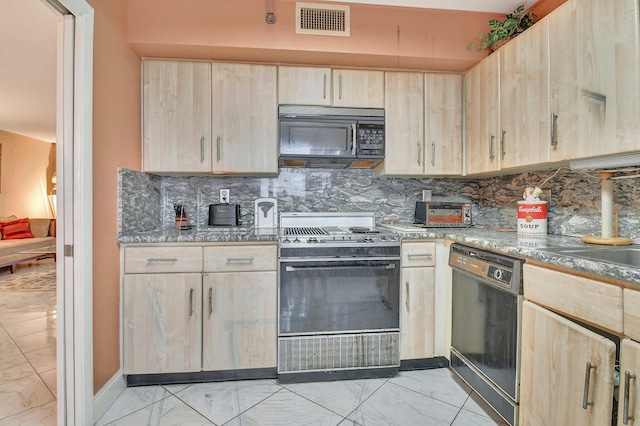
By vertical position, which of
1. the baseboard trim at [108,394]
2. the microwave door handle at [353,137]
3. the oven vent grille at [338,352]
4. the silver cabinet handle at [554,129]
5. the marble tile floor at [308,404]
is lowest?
the marble tile floor at [308,404]

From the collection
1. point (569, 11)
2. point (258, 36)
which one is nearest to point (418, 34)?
point (569, 11)

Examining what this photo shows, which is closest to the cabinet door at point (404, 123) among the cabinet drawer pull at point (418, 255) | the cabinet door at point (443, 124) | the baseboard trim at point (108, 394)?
the cabinet door at point (443, 124)

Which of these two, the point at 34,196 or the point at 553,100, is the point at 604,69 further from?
the point at 34,196

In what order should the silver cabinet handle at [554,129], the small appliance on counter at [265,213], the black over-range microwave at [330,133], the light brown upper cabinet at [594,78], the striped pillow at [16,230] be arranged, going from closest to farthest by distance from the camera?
the light brown upper cabinet at [594,78] < the silver cabinet handle at [554,129] < the black over-range microwave at [330,133] < the small appliance on counter at [265,213] < the striped pillow at [16,230]

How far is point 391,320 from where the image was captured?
197 centimetres

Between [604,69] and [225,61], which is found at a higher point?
[225,61]

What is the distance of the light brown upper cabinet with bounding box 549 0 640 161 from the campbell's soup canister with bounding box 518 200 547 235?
415mm

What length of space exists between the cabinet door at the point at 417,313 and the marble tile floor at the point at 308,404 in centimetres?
17

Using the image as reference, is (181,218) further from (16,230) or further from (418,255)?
(16,230)

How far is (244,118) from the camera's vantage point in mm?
2168

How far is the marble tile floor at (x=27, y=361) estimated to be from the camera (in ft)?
5.39

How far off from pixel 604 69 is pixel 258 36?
1.83 metres

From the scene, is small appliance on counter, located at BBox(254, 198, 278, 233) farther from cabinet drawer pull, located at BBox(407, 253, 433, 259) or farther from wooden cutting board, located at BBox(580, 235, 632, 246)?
wooden cutting board, located at BBox(580, 235, 632, 246)

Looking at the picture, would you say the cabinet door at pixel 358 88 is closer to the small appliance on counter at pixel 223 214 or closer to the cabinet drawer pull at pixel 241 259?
the small appliance on counter at pixel 223 214
